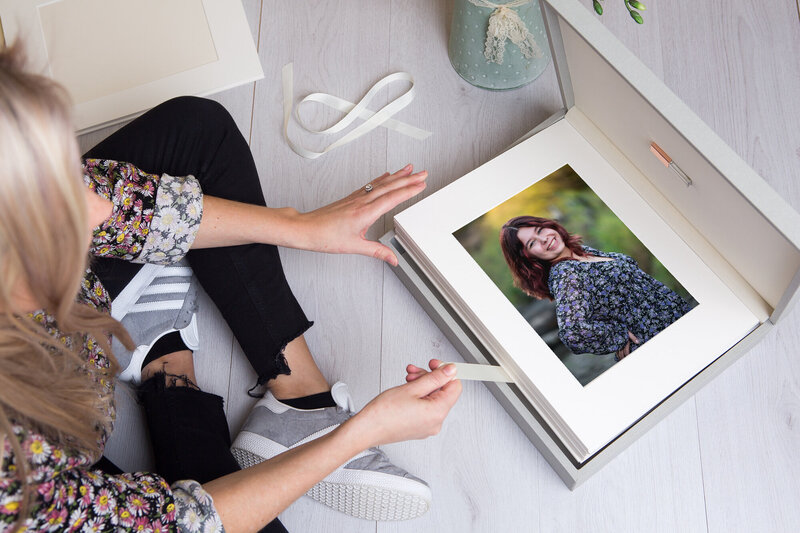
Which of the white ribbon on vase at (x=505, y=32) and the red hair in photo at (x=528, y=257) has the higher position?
the white ribbon on vase at (x=505, y=32)

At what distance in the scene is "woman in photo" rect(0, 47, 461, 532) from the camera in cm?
46

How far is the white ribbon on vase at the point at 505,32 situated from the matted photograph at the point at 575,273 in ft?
0.62

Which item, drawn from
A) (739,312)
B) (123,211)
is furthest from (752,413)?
(123,211)

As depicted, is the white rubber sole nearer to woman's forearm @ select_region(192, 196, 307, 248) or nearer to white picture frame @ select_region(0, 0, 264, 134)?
woman's forearm @ select_region(192, 196, 307, 248)

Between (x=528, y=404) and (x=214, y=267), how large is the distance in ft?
1.24

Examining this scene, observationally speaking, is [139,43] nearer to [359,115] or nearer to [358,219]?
[359,115]

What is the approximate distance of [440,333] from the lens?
34.6 inches

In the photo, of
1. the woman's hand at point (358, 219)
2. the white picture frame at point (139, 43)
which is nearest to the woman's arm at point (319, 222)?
the woman's hand at point (358, 219)

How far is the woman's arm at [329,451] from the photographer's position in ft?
2.04

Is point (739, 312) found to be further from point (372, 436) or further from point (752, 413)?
point (372, 436)

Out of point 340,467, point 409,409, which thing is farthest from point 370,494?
point 409,409

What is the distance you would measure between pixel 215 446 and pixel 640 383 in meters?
0.44

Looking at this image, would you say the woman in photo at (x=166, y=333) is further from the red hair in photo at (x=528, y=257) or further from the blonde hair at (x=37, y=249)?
the red hair in photo at (x=528, y=257)

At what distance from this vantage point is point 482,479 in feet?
2.68
